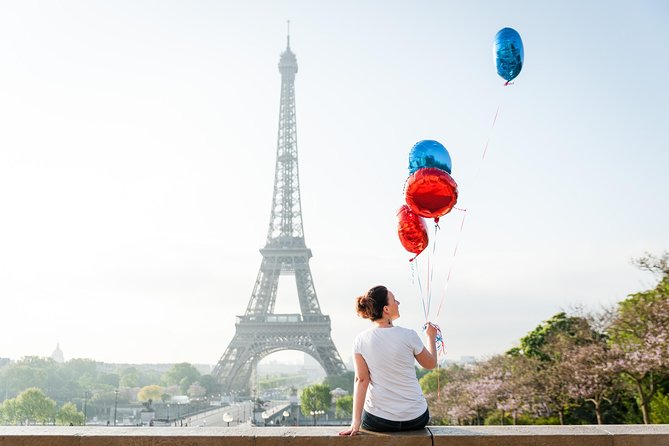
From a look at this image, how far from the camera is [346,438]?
411 cm

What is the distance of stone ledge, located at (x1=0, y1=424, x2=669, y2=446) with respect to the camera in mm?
4125

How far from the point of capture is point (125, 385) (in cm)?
8406

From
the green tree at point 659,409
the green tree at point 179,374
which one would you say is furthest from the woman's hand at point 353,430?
the green tree at point 179,374

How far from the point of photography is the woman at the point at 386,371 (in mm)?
4215

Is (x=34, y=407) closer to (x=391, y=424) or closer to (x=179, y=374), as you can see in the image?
(x=179, y=374)

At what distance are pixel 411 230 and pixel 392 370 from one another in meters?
3.57

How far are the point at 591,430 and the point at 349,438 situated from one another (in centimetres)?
169

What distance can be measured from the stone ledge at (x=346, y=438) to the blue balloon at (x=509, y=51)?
513 centimetres

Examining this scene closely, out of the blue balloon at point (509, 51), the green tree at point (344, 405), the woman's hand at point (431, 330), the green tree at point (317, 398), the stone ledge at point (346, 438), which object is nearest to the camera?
the stone ledge at point (346, 438)

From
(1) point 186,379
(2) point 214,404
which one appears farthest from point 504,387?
(1) point 186,379

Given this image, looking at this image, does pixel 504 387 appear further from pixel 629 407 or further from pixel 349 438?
pixel 349 438

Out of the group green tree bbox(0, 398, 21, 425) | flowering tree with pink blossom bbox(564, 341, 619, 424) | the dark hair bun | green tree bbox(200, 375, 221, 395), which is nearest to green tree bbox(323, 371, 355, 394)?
green tree bbox(200, 375, 221, 395)

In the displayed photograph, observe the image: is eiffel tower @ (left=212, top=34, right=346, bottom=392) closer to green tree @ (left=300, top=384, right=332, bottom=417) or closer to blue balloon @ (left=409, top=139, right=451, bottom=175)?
green tree @ (left=300, top=384, right=332, bottom=417)

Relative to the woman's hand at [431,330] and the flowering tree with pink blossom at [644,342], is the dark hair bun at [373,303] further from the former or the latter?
the flowering tree with pink blossom at [644,342]
